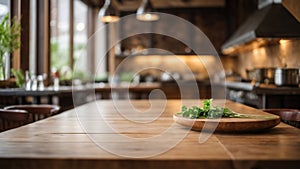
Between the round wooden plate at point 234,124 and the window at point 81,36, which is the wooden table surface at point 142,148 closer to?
the round wooden plate at point 234,124

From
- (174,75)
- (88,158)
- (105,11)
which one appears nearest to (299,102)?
(105,11)

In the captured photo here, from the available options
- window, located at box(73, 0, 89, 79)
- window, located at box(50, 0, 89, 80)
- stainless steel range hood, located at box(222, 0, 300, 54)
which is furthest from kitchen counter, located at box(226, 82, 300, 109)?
window, located at box(73, 0, 89, 79)

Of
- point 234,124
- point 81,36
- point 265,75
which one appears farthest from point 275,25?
point 81,36

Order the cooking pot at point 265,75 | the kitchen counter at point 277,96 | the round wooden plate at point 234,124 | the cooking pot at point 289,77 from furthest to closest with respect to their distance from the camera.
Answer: the cooking pot at point 265,75, the cooking pot at point 289,77, the kitchen counter at point 277,96, the round wooden plate at point 234,124

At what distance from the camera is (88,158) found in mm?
1140

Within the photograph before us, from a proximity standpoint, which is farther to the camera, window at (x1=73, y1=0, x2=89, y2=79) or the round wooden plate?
window at (x1=73, y1=0, x2=89, y2=79)

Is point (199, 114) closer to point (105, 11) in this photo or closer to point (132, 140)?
point (132, 140)

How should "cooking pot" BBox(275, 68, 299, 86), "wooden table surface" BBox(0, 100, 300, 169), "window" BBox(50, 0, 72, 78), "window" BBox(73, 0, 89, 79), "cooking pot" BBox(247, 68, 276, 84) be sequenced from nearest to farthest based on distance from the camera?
1. "wooden table surface" BBox(0, 100, 300, 169)
2. "cooking pot" BBox(275, 68, 299, 86)
3. "cooking pot" BBox(247, 68, 276, 84)
4. "window" BBox(50, 0, 72, 78)
5. "window" BBox(73, 0, 89, 79)

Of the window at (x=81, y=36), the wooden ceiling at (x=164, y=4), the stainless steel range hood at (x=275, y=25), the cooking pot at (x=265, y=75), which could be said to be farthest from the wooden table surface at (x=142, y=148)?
the wooden ceiling at (x=164, y=4)

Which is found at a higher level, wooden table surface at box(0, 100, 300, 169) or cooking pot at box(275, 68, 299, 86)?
cooking pot at box(275, 68, 299, 86)

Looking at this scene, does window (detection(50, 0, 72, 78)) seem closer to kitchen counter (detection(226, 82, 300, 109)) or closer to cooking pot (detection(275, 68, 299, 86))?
kitchen counter (detection(226, 82, 300, 109))

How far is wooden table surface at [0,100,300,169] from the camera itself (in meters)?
1.12

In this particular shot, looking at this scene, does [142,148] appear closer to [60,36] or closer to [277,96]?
[277,96]

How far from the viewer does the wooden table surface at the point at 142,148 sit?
112cm
